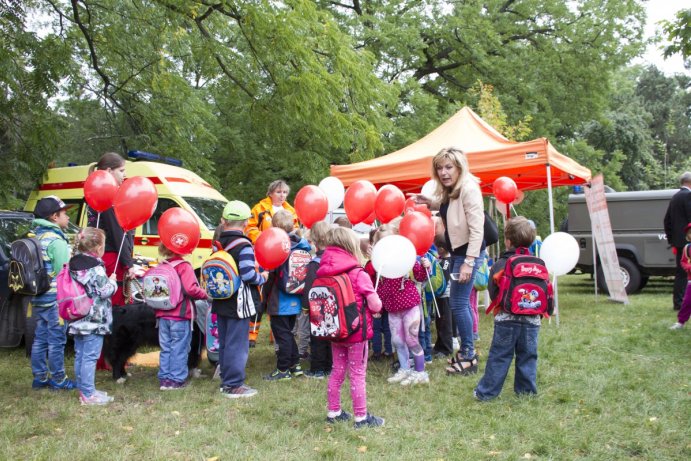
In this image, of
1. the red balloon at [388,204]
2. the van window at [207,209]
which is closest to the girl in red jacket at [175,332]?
the red balloon at [388,204]

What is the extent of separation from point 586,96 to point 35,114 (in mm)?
16528

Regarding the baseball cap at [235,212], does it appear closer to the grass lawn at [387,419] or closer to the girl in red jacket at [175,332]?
the girl in red jacket at [175,332]

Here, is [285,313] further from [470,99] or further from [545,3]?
[545,3]

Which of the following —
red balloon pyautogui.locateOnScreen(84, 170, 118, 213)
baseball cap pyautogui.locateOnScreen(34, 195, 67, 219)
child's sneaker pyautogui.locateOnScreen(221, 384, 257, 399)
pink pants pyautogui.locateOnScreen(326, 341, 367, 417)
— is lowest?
child's sneaker pyautogui.locateOnScreen(221, 384, 257, 399)

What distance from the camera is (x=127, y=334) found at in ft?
17.4

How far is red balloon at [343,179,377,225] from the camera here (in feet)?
19.2

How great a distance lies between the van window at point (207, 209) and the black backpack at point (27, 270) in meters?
3.83

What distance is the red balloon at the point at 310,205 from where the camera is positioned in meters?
5.61

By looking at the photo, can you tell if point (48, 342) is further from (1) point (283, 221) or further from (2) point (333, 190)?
(2) point (333, 190)

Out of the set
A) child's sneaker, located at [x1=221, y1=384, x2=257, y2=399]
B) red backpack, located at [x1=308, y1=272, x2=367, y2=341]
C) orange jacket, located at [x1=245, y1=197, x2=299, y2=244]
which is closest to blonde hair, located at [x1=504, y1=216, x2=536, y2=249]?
red backpack, located at [x1=308, y1=272, x2=367, y2=341]

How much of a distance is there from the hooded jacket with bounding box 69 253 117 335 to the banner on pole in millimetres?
8199

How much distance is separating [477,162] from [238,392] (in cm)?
499

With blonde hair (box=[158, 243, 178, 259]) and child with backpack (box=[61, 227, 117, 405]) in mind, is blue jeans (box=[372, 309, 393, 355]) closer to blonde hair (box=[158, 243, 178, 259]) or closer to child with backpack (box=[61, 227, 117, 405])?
blonde hair (box=[158, 243, 178, 259])

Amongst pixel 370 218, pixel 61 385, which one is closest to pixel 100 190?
pixel 61 385
